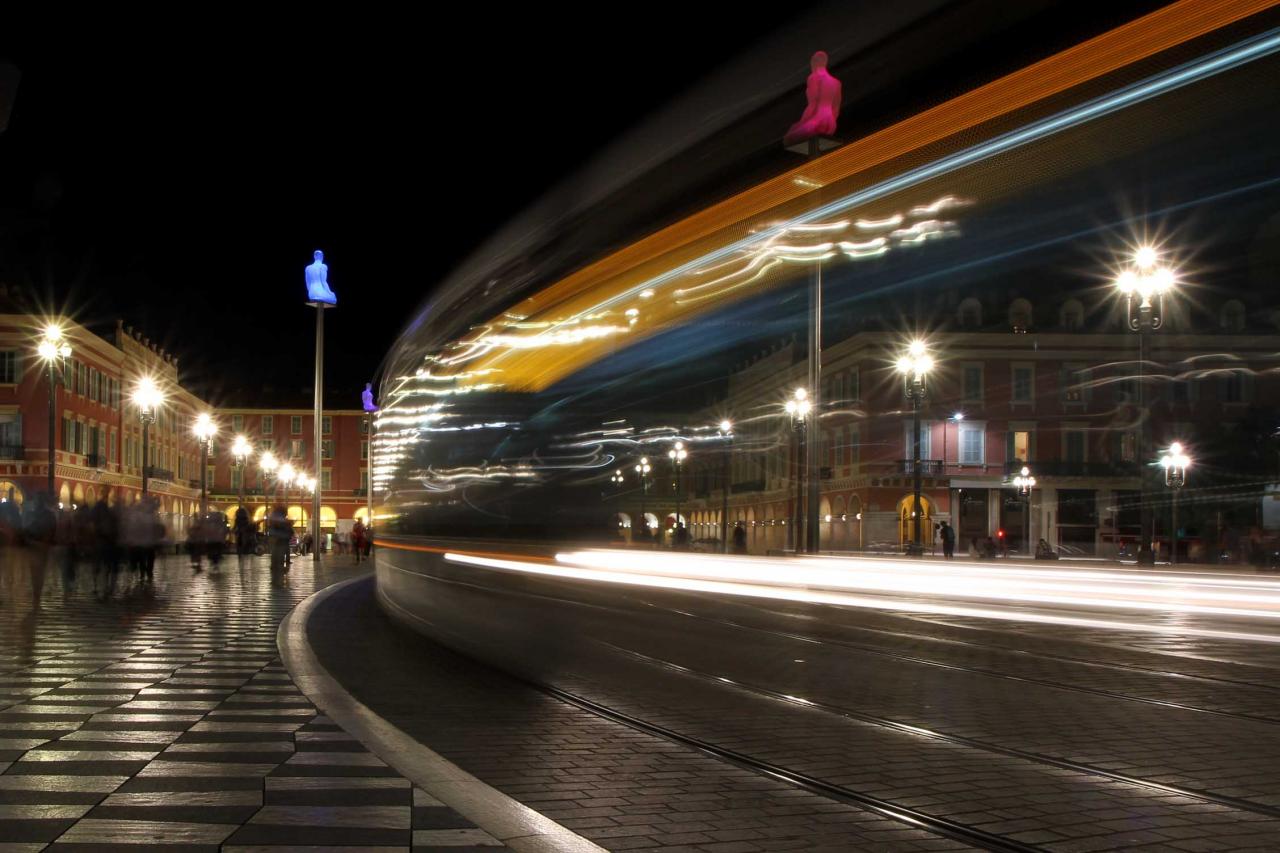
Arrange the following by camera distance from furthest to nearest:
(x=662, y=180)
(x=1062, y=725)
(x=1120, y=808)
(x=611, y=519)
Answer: (x=611, y=519)
(x=662, y=180)
(x=1062, y=725)
(x=1120, y=808)

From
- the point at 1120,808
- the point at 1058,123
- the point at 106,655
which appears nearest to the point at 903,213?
the point at 1058,123

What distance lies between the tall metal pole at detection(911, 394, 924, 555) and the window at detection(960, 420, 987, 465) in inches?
24.4

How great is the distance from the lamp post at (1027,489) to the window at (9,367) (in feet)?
190

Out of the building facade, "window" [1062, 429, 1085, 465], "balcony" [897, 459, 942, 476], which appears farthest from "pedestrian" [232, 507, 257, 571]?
"window" [1062, 429, 1085, 465]

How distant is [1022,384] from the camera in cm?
1319

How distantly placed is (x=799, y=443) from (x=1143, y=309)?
282 inches

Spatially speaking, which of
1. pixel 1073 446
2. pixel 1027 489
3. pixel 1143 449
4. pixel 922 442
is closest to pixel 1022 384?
pixel 1073 446

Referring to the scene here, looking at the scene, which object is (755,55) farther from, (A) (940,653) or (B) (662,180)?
(A) (940,653)

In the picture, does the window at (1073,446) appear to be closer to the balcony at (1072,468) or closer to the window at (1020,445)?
the balcony at (1072,468)

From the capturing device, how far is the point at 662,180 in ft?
35.4

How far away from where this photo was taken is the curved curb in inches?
220

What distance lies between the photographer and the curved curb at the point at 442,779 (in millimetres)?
5586

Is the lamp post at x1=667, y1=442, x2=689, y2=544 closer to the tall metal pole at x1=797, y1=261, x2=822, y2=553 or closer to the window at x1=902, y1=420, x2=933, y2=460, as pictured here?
the tall metal pole at x1=797, y1=261, x2=822, y2=553

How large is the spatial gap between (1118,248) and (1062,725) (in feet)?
12.3
